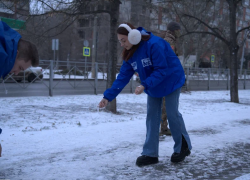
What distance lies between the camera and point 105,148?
4.32m

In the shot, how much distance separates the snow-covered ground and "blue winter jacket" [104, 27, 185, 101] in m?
0.87

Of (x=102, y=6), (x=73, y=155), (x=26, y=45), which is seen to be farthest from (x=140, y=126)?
(x=26, y=45)

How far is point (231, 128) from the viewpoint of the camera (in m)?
6.17

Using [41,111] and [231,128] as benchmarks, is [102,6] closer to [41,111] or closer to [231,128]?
[41,111]

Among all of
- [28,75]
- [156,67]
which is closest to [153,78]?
[156,67]

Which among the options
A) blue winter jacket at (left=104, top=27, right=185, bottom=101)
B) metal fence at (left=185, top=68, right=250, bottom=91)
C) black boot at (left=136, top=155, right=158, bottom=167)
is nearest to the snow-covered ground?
black boot at (left=136, top=155, right=158, bottom=167)

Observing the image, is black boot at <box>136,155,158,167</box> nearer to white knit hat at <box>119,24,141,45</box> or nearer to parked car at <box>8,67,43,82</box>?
white knit hat at <box>119,24,141,45</box>

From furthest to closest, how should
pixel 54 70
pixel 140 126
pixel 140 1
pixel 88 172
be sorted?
pixel 54 70, pixel 140 1, pixel 140 126, pixel 88 172

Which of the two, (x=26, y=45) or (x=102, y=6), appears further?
(x=102, y=6)

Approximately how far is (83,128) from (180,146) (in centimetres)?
263

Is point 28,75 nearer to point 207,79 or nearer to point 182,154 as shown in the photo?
point 182,154

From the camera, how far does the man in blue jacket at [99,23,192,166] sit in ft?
10.6

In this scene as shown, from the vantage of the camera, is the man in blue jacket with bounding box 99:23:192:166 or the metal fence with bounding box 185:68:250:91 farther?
the metal fence with bounding box 185:68:250:91

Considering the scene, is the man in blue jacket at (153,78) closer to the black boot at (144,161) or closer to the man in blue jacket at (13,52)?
the black boot at (144,161)
